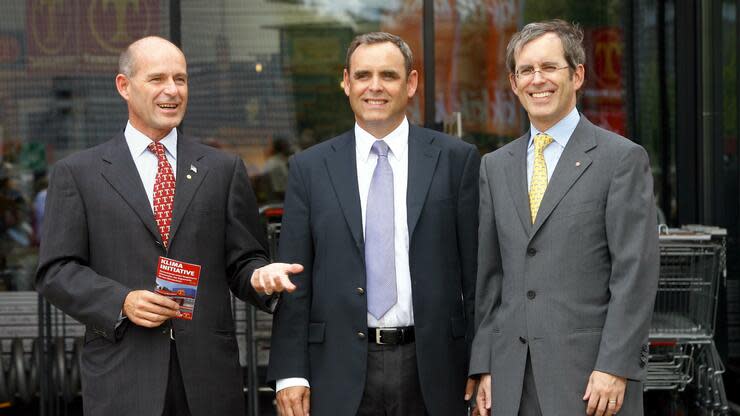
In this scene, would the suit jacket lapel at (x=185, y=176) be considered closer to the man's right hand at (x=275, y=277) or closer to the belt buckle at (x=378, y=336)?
the man's right hand at (x=275, y=277)

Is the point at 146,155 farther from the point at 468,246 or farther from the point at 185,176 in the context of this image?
the point at 468,246

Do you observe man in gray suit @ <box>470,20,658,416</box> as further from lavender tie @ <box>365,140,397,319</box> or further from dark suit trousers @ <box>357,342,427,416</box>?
lavender tie @ <box>365,140,397,319</box>

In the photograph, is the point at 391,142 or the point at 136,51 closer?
the point at 136,51

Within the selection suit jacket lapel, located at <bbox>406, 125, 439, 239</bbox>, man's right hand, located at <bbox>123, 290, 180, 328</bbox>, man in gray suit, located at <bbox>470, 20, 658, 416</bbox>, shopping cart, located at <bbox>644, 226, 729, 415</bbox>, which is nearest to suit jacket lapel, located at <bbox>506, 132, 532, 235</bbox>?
man in gray suit, located at <bbox>470, 20, 658, 416</bbox>

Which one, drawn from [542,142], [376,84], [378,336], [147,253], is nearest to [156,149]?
[147,253]

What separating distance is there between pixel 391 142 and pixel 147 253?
1.06m

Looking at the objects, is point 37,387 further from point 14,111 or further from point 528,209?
point 528,209

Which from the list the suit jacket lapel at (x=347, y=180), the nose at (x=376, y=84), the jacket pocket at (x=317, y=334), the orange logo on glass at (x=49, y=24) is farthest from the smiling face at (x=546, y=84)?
the orange logo on glass at (x=49, y=24)

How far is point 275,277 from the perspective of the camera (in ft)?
12.2

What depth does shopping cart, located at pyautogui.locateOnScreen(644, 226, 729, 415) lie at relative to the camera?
6.27 meters

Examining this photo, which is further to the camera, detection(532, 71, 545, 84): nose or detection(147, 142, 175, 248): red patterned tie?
detection(147, 142, 175, 248): red patterned tie

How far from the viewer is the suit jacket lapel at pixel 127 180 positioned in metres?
3.95

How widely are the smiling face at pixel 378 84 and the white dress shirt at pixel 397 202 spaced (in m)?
0.07

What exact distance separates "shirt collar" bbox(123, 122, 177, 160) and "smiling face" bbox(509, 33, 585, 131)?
1.38 m
